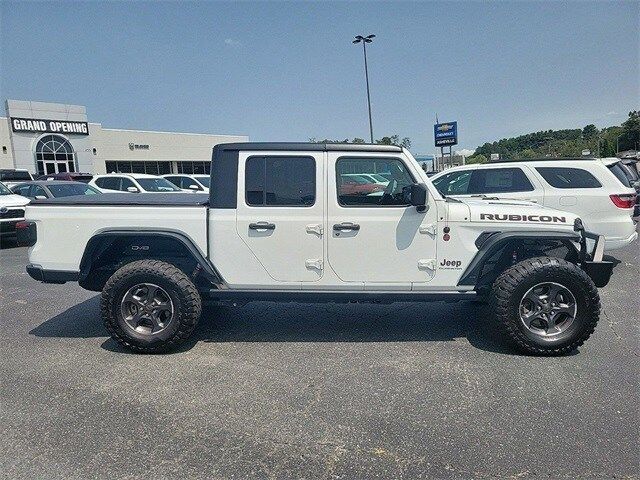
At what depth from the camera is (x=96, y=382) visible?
3234 mm

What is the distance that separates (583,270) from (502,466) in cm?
228

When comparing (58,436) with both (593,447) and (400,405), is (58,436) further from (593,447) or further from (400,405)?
(593,447)

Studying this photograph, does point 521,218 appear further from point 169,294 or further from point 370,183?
point 169,294

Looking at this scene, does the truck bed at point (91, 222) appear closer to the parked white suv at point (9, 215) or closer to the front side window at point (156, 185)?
the parked white suv at point (9, 215)

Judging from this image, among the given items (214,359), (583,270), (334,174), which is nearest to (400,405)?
(214,359)

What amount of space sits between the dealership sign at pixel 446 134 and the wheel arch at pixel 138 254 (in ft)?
101

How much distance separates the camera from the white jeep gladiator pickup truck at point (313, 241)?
3.63 m

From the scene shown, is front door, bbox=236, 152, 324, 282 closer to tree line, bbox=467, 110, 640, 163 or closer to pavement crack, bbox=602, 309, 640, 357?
pavement crack, bbox=602, 309, 640, 357

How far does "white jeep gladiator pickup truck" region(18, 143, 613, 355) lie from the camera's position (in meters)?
3.63

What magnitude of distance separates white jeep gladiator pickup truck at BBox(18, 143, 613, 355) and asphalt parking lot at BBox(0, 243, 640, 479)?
455 mm

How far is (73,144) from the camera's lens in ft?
111

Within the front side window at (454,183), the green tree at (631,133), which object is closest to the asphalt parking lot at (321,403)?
the front side window at (454,183)

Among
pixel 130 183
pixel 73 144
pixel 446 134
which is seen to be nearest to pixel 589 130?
pixel 446 134

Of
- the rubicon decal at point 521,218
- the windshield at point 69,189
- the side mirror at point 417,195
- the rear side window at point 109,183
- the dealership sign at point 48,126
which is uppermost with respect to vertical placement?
the dealership sign at point 48,126
